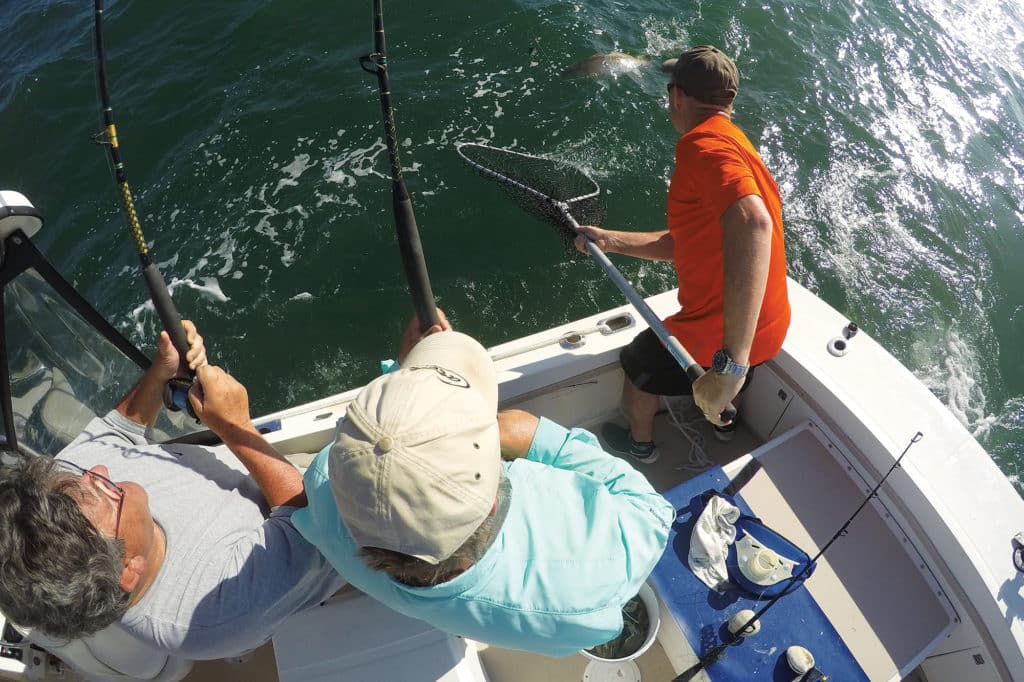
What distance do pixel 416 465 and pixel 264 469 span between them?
4.14 feet

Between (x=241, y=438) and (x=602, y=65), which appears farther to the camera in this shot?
(x=602, y=65)

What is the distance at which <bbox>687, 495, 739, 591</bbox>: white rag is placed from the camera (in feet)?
7.64

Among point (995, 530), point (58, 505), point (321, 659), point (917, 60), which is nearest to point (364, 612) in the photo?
point (321, 659)

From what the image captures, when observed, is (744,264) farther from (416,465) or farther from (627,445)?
(416,465)

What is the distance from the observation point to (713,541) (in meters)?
2.37

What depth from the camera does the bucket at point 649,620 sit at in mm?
2131

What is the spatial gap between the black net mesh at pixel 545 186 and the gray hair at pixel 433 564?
2.68 metres

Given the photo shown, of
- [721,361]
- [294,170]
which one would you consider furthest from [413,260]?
[294,170]

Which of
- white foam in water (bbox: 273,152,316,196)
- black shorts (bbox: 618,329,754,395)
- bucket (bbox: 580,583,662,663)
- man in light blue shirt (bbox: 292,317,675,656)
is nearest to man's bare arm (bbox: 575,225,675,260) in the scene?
black shorts (bbox: 618,329,754,395)

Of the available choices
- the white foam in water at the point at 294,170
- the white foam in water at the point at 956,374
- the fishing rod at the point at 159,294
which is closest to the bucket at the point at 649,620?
the fishing rod at the point at 159,294

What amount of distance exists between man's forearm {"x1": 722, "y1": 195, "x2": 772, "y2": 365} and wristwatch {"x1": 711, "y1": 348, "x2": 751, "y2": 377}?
0.02 m

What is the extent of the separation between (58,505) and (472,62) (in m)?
7.37

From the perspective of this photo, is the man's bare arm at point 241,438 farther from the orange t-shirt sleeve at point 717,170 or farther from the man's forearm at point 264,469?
the orange t-shirt sleeve at point 717,170

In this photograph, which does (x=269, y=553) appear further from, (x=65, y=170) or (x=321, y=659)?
(x=65, y=170)
